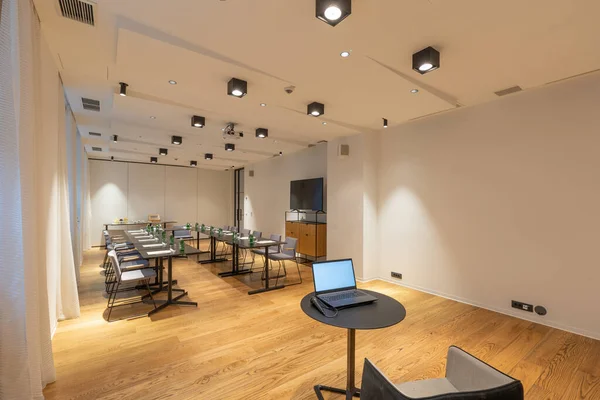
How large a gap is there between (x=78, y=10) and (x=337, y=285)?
2882mm

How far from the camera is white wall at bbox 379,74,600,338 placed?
124 inches

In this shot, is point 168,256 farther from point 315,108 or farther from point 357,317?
point 357,317

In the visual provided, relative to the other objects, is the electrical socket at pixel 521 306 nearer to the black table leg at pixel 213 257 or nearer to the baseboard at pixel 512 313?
the baseboard at pixel 512 313

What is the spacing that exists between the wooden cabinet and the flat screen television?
1.48ft

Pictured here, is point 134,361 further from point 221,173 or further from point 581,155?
point 221,173

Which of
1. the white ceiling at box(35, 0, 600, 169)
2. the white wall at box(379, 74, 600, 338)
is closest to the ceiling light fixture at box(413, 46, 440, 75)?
the white ceiling at box(35, 0, 600, 169)

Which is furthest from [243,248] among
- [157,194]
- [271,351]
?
[157,194]

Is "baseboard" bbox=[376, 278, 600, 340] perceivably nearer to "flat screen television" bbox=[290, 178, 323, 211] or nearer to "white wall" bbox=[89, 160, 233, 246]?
"flat screen television" bbox=[290, 178, 323, 211]

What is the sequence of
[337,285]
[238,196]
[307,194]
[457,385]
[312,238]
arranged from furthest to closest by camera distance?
1. [238,196]
2. [307,194]
3. [312,238]
4. [337,285]
5. [457,385]

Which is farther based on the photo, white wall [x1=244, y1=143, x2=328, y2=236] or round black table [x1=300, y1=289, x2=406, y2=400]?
white wall [x1=244, y1=143, x2=328, y2=236]

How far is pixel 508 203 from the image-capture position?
3.72 meters

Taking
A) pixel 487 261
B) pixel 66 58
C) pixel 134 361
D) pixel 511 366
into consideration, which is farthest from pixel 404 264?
pixel 66 58

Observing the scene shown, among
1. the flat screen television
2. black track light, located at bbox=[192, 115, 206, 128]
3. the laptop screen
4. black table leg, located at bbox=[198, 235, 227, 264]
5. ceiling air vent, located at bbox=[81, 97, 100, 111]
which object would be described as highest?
ceiling air vent, located at bbox=[81, 97, 100, 111]

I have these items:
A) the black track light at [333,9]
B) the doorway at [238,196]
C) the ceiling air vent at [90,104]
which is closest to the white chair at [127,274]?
the ceiling air vent at [90,104]
